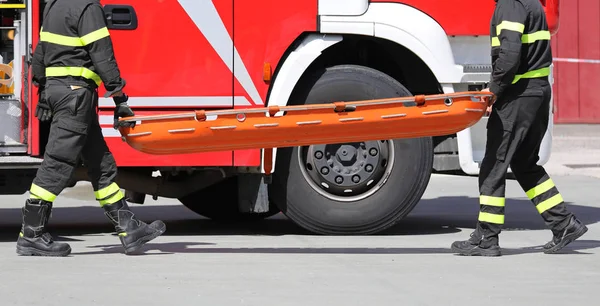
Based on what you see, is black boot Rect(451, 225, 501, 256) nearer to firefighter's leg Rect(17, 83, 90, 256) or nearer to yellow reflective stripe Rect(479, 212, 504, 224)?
yellow reflective stripe Rect(479, 212, 504, 224)

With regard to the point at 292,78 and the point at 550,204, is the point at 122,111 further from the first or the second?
the point at 550,204

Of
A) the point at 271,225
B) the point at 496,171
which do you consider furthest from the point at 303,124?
the point at 271,225

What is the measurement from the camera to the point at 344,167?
846 centimetres

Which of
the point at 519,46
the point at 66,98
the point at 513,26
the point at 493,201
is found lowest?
the point at 493,201

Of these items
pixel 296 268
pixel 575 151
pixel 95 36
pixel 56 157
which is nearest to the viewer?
pixel 296 268

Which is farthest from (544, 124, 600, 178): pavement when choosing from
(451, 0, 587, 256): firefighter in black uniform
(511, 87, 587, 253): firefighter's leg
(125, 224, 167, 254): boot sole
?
(125, 224, 167, 254): boot sole

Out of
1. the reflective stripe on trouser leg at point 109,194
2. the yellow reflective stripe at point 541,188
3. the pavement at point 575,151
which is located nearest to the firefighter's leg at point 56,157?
the reflective stripe on trouser leg at point 109,194

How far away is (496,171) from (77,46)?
101 inches

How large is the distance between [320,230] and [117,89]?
72.7 inches

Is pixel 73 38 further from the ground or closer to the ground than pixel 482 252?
further from the ground

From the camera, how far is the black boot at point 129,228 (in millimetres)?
7633

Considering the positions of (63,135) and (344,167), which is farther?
(344,167)

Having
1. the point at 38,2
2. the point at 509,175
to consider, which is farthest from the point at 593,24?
the point at 38,2

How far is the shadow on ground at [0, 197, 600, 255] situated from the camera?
26.0 feet
